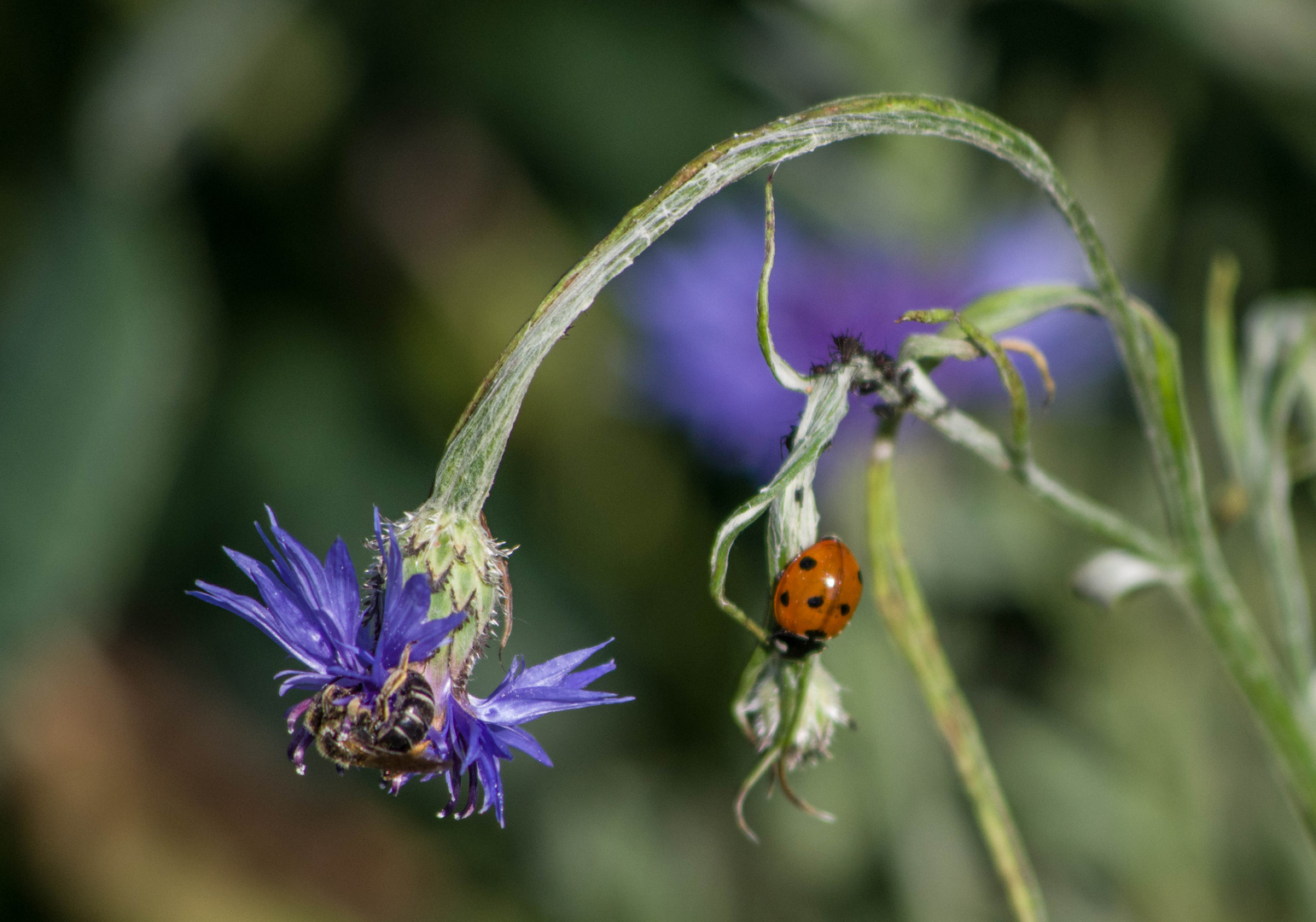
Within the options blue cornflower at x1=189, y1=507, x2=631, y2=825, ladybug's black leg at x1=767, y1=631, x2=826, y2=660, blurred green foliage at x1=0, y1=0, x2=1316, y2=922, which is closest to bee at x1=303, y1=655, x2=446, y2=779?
blue cornflower at x1=189, y1=507, x2=631, y2=825

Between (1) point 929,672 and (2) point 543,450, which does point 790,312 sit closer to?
(2) point 543,450

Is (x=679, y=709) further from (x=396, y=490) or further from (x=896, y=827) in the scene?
(x=396, y=490)

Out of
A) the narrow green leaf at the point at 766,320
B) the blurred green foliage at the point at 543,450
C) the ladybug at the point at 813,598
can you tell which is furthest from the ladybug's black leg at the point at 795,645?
the blurred green foliage at the point at 543,450

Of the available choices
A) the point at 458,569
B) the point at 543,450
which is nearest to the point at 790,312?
the point at 543,450

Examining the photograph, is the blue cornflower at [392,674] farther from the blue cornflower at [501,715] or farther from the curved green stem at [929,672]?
the curved green stem at [929,672]

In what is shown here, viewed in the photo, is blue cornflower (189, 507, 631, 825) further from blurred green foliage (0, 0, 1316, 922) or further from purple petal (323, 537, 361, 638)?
blurred green foliage (0, 0, 1316, 922)

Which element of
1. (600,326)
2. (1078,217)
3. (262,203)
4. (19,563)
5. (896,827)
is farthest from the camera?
(262,203)

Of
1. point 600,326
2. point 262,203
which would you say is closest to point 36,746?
point 262,203
